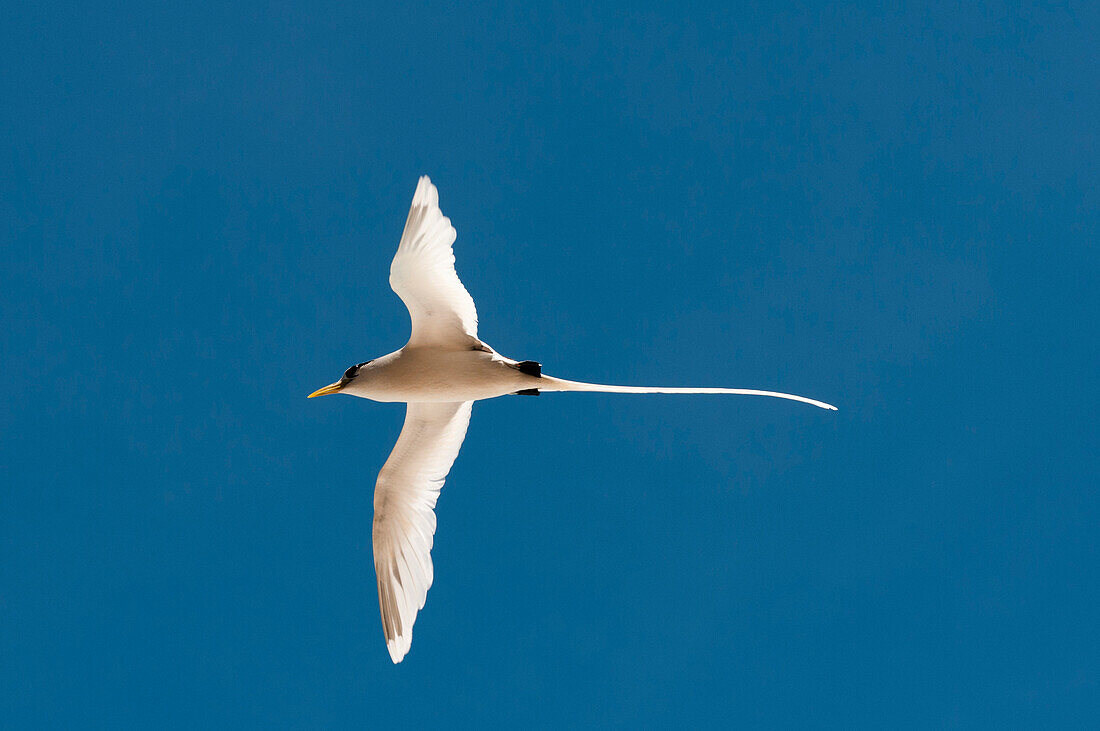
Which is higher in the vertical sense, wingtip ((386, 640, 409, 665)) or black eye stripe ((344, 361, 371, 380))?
black eye stripe ((344, 361, 371, 380))

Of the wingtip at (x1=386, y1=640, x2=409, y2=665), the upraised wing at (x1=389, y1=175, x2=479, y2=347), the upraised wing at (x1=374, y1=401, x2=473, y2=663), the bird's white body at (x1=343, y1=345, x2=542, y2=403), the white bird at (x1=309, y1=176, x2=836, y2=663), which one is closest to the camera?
the upraised wing at (x1=389, y1=175, x2=479, y2=347)

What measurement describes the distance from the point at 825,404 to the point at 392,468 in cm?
681

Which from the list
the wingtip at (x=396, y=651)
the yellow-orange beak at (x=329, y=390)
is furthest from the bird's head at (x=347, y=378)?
the wingtip at (x=396, y=651)

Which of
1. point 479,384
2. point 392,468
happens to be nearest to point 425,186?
point 479,384

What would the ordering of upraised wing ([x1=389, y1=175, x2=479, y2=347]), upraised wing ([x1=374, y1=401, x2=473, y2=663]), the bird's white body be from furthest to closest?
1. upraised wing ([x1=374, y1=401, x2=473, y2=663])
2. the bird's white body
3. upraised wing ([x1=389, y1=175, x2=479, y2=347])

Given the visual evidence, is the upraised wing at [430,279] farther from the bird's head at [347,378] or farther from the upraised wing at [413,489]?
the upraised wing at [413,489]

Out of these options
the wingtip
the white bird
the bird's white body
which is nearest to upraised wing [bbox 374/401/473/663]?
the white bird

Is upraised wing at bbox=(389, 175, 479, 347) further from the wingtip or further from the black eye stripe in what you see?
the wingtip

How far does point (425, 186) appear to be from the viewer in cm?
1043

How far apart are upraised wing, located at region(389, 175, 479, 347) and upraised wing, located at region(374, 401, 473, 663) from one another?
6.87 ft

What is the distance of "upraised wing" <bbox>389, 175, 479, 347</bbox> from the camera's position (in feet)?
34.5

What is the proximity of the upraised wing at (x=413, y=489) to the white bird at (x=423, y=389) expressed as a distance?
16 mm

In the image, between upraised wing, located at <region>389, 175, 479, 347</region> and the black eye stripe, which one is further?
the black eye stripe

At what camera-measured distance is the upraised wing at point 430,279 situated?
1051 centimetres
